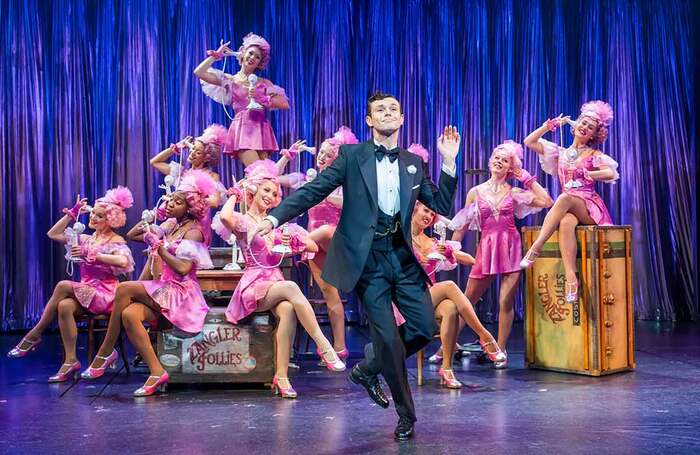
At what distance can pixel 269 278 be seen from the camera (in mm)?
5004

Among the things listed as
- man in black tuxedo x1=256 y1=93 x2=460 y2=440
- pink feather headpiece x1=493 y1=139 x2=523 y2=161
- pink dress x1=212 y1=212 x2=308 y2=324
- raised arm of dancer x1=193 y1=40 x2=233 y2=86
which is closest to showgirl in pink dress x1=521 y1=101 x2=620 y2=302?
pink feather headpiece x1=493 y1=139 x2=523 y2=161

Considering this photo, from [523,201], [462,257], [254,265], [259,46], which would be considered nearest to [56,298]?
[254,265]

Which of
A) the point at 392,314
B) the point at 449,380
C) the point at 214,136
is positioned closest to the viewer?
the point at 392,314

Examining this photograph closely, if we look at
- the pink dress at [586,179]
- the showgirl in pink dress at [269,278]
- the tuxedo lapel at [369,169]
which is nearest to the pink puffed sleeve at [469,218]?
the pink dress at [586,179]

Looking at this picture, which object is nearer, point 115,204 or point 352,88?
point 115,204

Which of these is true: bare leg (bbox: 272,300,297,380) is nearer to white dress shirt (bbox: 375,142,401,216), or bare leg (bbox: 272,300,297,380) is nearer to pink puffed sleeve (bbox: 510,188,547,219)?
white dress shirt (bbox: 375,142,401,216)

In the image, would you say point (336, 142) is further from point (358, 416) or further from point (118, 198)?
point (358, 416)

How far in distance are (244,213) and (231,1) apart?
361cm

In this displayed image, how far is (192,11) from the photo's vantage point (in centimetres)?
811

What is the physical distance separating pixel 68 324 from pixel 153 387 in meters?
1.00

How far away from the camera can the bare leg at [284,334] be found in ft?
15.8

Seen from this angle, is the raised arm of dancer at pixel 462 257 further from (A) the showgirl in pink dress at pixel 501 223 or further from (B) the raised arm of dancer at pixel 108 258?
(B) the raised arm of dancer at pixel 108 258

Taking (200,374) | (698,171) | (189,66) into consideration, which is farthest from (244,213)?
(698,171)

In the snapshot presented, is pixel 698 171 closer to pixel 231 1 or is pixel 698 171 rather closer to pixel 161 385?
pixel 231 1
